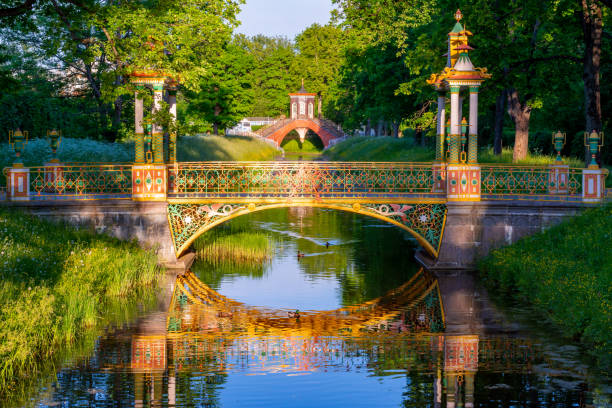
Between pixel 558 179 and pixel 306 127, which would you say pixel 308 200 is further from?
pixel 306 127

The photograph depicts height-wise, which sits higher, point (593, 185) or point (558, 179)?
point (558, 179)

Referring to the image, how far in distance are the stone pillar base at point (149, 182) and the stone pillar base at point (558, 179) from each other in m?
12.1

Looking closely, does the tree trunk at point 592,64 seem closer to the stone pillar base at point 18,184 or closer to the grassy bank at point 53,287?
the grassy bank at point 53,287

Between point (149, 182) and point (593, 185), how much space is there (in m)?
13.6

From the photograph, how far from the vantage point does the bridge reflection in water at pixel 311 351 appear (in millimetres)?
13195

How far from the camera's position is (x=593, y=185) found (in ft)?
78.5

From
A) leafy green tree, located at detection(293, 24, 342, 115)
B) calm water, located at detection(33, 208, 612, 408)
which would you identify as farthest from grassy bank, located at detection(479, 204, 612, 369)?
leafy green tree, located at detection(293, 24, 342, 115)

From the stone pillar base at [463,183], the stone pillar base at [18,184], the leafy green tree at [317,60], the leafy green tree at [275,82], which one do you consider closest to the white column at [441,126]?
the stone pillar base at [463,183]

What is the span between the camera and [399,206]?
78.6ft

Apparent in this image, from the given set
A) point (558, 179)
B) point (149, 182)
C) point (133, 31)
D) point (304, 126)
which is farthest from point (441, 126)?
point (304, 126)

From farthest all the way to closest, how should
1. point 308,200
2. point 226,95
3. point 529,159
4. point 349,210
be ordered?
point 226,95 → point 529,159 → point 308,200 → point 349,210

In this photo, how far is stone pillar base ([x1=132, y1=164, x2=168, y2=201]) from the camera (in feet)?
78.5

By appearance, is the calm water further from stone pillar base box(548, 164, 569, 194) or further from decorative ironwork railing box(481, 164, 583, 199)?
stone pillar base box(548, 164, 569, 194)

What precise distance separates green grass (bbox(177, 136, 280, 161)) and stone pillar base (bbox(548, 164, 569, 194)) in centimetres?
2462
